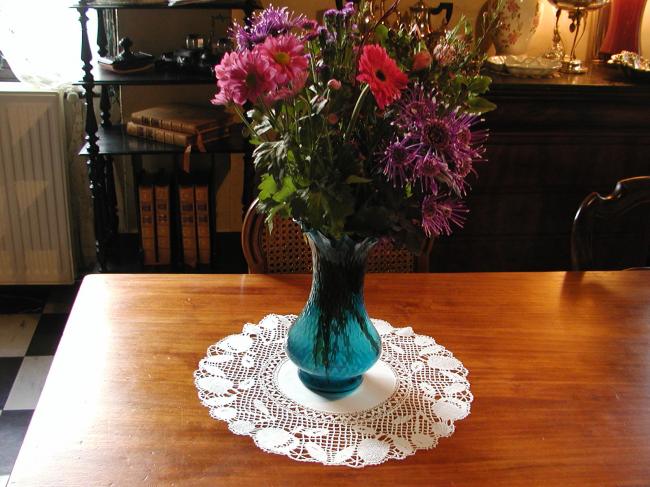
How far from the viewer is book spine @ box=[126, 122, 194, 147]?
236 centimetres

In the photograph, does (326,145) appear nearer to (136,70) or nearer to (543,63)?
(136,70)

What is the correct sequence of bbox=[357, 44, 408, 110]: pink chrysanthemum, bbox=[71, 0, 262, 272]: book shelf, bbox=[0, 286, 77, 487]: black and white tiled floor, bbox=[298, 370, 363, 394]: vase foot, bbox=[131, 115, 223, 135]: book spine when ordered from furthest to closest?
bbox=[131, 115, 223, 135]: book spine → bbox=[71, 0, 262, 272]: book shelf → bbox=[0, 286, 77, 487]: black and white tiled floor → bbox=[298, 370, 363, 394]: vase foot → bbox=[357, 44, 408, 110]: pink chrysanthemum

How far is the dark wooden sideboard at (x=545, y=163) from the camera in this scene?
7.79 feet

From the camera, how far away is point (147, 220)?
255 centimetres

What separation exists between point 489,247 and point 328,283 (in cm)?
167

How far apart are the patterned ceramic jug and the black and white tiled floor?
5.75 ft

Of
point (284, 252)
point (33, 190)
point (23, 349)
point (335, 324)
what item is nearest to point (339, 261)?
point (335, 324)

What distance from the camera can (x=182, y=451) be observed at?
0.94 metres

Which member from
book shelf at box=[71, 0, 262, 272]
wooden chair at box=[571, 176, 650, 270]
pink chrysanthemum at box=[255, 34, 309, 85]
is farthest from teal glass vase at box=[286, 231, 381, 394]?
book shelf at box=[71, 0, 262, 272]

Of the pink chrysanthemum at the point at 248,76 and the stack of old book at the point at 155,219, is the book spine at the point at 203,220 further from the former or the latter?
the pink chrysanthemum at the point at 248,76

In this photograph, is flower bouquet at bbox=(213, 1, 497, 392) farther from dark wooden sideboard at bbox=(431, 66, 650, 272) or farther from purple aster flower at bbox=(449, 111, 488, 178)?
dark wooden sideboard at bbox=(431, 66, 650, 272)

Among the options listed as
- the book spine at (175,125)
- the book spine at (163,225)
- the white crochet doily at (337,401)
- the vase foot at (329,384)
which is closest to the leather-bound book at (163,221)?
the book spine at (163,225)

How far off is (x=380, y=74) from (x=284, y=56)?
12cm

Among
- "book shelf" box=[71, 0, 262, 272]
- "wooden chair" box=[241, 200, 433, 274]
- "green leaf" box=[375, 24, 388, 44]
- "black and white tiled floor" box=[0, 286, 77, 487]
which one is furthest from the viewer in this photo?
"book shelf" box=[71, 0, 262, 272]
